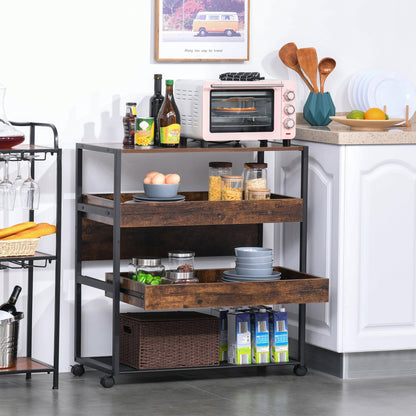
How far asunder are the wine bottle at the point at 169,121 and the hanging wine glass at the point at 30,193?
22.3 inches

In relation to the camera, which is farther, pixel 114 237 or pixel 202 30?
pixel 202 30

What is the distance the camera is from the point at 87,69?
4.70 meters

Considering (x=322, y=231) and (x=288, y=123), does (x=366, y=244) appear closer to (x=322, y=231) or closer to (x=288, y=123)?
(x=322, y=231)

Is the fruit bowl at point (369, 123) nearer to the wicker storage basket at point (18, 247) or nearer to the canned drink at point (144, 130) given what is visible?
the canned drink at point (144, 130)

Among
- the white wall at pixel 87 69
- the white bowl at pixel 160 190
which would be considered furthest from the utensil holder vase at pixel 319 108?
the white bowl at pixel 160 190

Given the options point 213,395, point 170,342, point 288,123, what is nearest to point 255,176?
Result: point 288,123

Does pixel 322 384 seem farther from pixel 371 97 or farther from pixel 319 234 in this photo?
pixel 371 97

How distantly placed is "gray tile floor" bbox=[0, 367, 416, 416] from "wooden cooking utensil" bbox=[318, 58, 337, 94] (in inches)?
55.1

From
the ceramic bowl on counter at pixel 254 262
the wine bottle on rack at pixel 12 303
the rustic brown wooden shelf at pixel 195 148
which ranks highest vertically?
the rustic brown wooden shelf at pixel 195 148

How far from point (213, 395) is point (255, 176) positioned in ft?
3.25

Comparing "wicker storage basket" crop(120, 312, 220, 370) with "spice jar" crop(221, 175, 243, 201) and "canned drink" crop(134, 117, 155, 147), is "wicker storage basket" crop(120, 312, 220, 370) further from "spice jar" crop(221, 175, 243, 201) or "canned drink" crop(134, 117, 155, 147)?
"canned drink" crop(134, 117, 155, 147)

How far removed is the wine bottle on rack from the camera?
444 cm

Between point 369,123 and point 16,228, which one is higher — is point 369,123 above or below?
above

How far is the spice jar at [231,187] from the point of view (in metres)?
4.52
